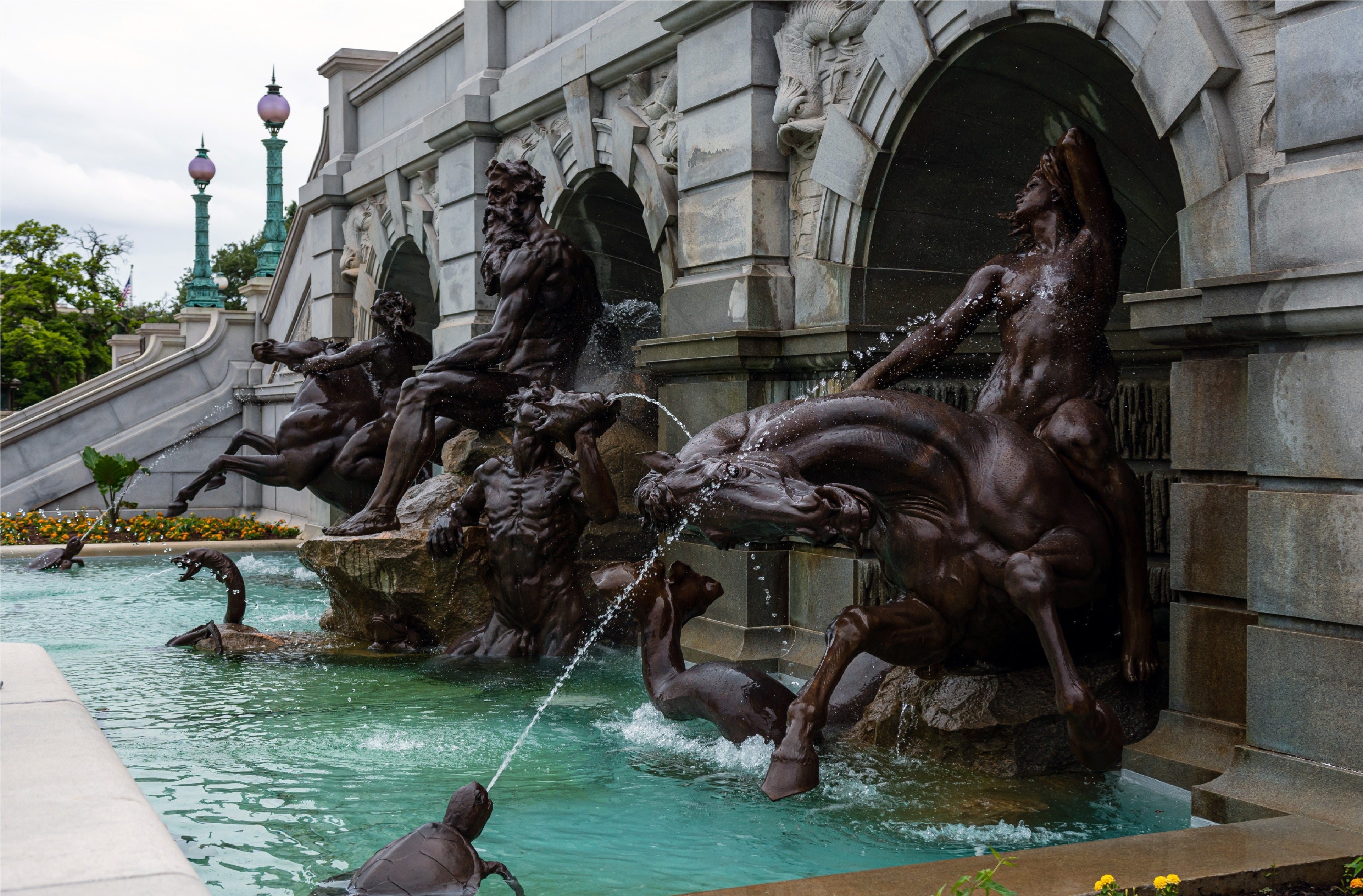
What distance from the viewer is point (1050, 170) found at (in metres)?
6.17

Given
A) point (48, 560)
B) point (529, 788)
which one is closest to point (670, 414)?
point (529, 788)

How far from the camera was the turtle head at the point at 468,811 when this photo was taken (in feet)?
13.4

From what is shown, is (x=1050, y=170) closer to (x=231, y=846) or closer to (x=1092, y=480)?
(x=1092, y=480)

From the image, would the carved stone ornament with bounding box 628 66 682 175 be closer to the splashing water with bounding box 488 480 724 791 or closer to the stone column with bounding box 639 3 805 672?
the stone column with bounding box 639 3 805 672

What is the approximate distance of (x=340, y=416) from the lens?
41.2 ft

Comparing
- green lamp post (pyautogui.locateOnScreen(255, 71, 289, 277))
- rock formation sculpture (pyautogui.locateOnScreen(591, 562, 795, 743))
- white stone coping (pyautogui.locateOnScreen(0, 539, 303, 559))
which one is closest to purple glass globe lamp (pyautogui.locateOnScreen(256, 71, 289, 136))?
green lamp post (pyautogui.locateOnScreen(255, 71, 289, 277))

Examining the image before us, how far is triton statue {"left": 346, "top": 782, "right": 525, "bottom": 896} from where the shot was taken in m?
3.81

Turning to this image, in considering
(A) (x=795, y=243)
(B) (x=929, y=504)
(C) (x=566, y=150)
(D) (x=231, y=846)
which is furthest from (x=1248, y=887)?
(C) (x=566, y=150)

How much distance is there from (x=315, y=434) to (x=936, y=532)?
854 centimetres

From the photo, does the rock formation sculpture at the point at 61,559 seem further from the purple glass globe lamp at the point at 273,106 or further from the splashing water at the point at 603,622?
the purple glass globe lamp at the point at 273,106

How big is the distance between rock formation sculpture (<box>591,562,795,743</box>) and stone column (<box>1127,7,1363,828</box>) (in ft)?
5.37

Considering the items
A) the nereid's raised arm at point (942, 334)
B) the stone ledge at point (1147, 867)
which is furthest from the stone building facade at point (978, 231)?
the nereid's raised arm at point (942, 334)

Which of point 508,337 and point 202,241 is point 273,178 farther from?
point 508,337

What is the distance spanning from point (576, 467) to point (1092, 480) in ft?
12.3
